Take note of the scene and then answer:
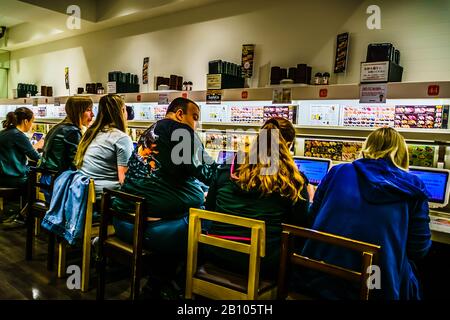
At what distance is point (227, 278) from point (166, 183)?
674mm

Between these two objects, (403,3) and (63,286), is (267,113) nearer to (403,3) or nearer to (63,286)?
(403,3)

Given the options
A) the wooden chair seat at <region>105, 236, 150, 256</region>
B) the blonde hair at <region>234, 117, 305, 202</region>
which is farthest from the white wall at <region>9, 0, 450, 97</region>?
the wooden chair seat at <region>105, 236, 150, 256</region>

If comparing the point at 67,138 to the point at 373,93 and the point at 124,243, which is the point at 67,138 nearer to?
the point at 124,243

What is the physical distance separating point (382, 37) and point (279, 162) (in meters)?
2.11

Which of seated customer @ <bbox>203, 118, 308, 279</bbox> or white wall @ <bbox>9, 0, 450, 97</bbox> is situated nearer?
seated customer @ <bbox>203, 118, 308, 279</bbox>

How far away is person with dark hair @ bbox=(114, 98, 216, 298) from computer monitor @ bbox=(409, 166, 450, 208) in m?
1.59

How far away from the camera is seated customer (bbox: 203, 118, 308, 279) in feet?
5.65

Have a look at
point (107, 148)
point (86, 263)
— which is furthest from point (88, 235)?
point (107, 148)

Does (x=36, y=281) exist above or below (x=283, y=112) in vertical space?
below

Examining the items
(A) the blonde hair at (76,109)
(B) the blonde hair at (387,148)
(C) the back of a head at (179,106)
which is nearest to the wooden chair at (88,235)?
(C) the back of a head at (179,106)

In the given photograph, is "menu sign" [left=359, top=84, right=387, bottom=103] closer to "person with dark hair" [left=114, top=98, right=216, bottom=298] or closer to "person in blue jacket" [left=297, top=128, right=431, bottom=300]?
"person in blue jacket" [left=297, top=128, right=431, bottom=300]

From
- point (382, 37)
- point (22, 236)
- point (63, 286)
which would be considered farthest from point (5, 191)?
point (382, 37)

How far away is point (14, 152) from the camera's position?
4.04m

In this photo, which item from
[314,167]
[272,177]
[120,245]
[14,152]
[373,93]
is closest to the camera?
[272,177]
